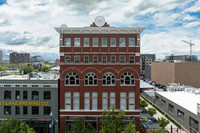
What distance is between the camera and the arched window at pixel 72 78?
2638 cm

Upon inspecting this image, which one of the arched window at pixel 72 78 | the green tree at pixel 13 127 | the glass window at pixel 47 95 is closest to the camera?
the green tree at pixel 13 127

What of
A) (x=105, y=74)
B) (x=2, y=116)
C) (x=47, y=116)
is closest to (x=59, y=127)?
(x=47, y=116)

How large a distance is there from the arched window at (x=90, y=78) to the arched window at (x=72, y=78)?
1.93 meters

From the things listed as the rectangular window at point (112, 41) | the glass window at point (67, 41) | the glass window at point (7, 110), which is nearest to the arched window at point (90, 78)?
the rectangular window at point (112, 41)

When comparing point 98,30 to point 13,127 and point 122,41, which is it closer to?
point 122,41

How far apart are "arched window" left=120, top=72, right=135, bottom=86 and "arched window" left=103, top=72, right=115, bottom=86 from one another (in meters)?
1.73

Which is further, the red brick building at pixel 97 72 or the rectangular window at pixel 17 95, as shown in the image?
the rectangular window at pixel 17 95

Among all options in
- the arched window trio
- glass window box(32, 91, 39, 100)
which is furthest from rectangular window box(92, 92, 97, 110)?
glass window box(32, 91, 39, 100)

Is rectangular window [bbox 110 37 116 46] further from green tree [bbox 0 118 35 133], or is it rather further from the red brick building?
green tree [bbox 0 118 35 133]

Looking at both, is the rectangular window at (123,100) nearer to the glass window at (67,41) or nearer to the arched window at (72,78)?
the arched window at (72,78)

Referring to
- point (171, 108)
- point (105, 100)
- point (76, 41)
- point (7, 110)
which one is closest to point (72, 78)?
point (76, 41)

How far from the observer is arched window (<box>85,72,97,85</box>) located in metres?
→ 26.3

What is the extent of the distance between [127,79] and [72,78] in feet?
34.8

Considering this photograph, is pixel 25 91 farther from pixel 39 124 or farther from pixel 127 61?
pixel 127 61
